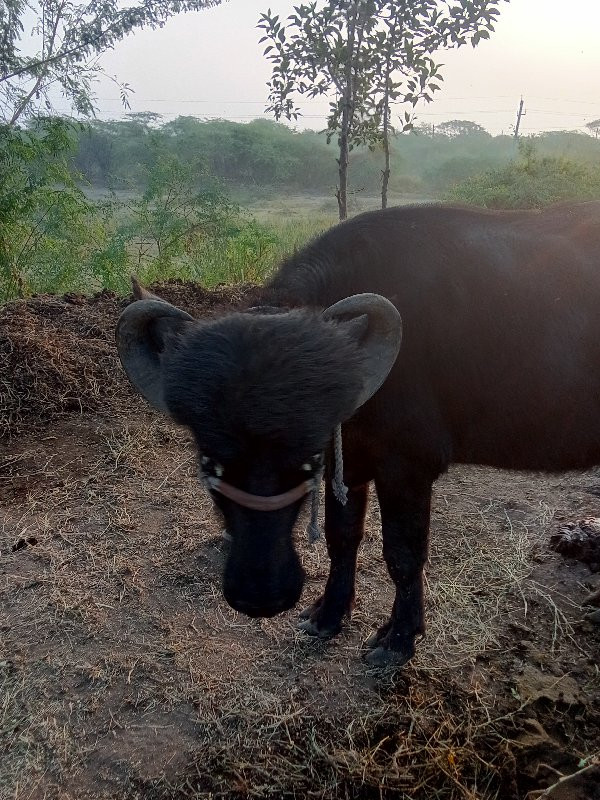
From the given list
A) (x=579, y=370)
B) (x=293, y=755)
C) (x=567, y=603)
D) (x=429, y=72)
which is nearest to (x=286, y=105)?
(x=429, y=72)

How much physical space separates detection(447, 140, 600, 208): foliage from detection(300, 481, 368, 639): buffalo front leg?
17451 mm

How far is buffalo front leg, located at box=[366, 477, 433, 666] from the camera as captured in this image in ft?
10.4

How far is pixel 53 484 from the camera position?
529cm

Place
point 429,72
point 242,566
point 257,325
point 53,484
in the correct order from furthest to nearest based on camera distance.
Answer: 1. point 429,72
2. point 53,484
3. point 242,566
4. point 257,325

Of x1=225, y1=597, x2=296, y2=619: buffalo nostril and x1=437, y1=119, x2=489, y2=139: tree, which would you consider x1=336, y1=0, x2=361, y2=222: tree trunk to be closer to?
x1=225, y1=597, x2=296, y2=619: buffalo nostril

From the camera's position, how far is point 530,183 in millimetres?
20234

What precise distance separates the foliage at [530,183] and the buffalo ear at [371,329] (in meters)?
18.2

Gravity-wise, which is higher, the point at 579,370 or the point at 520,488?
the point at 579,370

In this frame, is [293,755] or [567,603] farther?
[567,603]

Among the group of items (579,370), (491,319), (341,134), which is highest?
(341,134)

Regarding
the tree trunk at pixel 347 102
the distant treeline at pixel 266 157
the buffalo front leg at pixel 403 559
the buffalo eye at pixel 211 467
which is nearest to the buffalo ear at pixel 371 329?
the buffalo eye at pixel 211 467

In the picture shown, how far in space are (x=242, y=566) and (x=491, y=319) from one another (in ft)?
5.84

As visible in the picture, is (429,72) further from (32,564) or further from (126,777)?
(126,777)

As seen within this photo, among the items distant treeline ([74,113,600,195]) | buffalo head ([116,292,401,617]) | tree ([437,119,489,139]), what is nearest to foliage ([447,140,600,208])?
distant treeline ([74,113,600,195])
